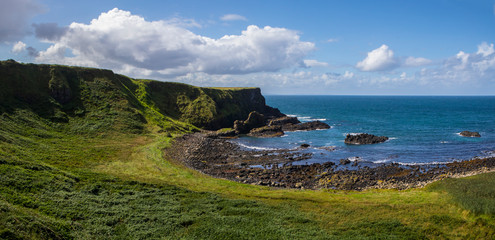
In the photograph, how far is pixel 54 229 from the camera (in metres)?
22.4

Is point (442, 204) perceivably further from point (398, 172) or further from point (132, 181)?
point (132, 181)

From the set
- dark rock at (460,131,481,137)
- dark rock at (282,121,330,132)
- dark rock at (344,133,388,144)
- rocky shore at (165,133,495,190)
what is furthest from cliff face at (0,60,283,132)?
dark rock at (460,131,481,137)

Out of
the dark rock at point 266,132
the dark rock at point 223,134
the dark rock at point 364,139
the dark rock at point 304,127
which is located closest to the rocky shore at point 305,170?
the dark rock at point 223,134

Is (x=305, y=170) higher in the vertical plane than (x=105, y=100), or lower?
lower

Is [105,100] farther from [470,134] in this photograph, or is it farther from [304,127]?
[470,134]

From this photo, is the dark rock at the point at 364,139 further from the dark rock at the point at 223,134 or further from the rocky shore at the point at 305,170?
the dark rock at the point at 223,134

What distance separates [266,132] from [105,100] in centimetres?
5226

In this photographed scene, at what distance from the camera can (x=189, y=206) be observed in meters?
30.9

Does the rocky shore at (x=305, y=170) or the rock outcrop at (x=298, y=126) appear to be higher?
the rock outcrop at (x=298, y=126)

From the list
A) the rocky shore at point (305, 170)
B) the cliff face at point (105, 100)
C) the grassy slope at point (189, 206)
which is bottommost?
the rocky shore at point (305, 170)

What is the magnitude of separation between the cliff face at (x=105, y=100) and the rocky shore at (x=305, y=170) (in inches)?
1009

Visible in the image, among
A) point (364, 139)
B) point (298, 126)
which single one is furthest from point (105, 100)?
point (364, 139)

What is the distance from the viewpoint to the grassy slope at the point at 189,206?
81.4 feet

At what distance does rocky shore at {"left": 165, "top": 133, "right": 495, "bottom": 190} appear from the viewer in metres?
45.8
